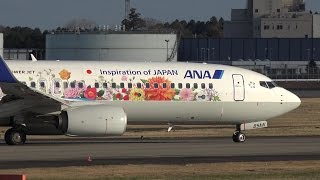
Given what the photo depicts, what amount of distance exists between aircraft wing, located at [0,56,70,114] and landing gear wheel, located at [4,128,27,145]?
89 centimetres

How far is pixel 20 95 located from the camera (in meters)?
35.2

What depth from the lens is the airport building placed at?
17150 cm

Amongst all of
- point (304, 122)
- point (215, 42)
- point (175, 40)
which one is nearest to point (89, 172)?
point (304, 122)

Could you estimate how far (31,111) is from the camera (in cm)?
3556

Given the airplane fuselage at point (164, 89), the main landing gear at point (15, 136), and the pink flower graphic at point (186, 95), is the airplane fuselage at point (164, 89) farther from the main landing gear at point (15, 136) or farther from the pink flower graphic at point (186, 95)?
the main landing gear at point (15, 136)

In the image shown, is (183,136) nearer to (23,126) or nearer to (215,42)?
(23,126)

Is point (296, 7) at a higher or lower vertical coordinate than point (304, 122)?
higher

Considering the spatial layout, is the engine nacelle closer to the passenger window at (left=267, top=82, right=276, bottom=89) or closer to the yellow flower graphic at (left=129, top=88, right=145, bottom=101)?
the yellow flower graphic at (left=129, top=88, right=145, bottom=101)

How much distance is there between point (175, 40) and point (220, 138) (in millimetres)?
80120

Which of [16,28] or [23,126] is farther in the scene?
[16,28]

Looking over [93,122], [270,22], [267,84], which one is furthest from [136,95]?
[270,22]

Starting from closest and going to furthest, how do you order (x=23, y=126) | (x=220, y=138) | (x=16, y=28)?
(x=23, y=126) < (x=220, y=138) < (x=16, y=28)

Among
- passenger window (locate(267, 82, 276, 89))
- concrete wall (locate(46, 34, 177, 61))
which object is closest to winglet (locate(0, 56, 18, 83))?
passenger window (locate(267, 82, 276, 89))

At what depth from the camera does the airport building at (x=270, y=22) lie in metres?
172
